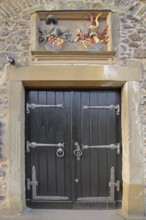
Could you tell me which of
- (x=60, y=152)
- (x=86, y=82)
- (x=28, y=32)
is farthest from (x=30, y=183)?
(x=28, y=32)

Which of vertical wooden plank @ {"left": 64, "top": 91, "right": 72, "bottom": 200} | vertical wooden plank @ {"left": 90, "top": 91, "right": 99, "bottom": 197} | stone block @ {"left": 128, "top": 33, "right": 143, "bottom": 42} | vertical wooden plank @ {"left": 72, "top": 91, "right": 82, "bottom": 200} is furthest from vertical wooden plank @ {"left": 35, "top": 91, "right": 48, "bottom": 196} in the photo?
stone block @ {"left": 128, "top": 33, "right": 143, "bottom": 42}

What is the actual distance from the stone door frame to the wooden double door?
237mm

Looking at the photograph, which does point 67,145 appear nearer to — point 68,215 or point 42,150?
point 42,150

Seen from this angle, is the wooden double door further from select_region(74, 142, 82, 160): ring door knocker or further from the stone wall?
the stone wall

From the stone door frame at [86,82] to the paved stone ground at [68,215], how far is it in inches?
5.0

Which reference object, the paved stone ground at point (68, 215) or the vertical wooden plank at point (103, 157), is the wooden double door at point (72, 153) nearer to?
the vertical wooden plank at point (103, 157)

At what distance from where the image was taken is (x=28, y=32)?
13.4ft

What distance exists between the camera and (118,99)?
429cm

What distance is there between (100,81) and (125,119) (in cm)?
68

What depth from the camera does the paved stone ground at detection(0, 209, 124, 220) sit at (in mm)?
3939

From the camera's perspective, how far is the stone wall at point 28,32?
159 inches

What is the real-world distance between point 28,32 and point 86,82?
1.13 meters

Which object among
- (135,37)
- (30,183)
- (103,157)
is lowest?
(30,183)

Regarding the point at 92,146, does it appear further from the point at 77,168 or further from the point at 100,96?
the point at 100,96
